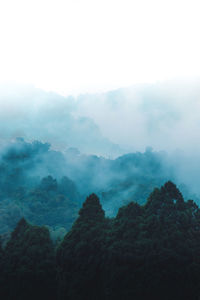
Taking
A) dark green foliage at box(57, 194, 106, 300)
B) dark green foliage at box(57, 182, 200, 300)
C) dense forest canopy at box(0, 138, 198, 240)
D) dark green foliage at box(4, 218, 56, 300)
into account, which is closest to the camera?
dark green foliage at box(57, 182, 200, 300)

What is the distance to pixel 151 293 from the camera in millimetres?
12281

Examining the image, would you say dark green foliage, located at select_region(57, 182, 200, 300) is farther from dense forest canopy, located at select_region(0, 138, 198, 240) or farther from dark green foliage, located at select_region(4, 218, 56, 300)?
dense forest canopy, located at select_region(0, 138, 198, 240)

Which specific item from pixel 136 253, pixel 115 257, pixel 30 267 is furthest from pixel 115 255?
pixel 30 267

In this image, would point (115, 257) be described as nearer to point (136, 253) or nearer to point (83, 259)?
point (136, 253)

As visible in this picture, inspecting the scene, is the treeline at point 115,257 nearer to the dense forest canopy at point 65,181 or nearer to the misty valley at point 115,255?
the misty valley at point 115,255

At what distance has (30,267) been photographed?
13.9 metres

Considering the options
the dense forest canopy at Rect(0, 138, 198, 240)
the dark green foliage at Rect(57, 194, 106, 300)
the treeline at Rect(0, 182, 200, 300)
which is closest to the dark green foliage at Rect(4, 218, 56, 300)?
the treeline at Rect(0, 182, 200, 300)

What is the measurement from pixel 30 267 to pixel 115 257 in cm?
376

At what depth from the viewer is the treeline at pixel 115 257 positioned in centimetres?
1240

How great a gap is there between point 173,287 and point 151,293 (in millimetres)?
866

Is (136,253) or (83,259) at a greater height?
(136,253)

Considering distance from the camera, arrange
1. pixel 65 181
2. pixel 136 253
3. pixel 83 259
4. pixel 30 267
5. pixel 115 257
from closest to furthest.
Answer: pixel 136 253
pixel 115 257
pixel 83 259
pixel 30 267
pixel 65 181

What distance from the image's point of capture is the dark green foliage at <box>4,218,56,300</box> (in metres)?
13.5

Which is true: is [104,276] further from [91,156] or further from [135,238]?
[91,156]
